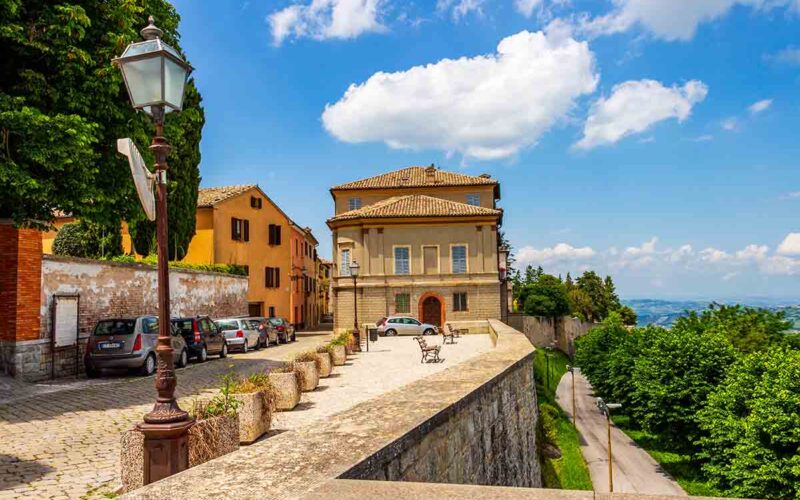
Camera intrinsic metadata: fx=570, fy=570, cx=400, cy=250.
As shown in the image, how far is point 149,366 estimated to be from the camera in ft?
50.8

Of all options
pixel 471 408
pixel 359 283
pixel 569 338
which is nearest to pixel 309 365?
pixel 471 408

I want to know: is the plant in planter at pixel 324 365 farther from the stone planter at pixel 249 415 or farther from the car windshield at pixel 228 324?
the car windshield at pixel 228 324

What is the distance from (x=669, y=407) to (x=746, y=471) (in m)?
8.27

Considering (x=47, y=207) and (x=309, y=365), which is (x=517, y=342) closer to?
(x=309, y=365)

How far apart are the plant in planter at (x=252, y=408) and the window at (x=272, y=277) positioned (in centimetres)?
3421

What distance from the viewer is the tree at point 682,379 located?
2516 cm

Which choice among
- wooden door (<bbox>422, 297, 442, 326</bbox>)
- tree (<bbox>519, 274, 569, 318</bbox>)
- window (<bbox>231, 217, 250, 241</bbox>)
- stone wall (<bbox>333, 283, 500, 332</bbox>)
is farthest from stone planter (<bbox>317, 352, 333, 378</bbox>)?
tree (<bbox>519, 274, 569, 318</bbox>)

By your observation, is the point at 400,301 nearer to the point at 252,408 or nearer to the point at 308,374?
the point at 308,374

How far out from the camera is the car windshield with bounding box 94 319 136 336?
595 inches

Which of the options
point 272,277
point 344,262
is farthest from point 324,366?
point 272,277

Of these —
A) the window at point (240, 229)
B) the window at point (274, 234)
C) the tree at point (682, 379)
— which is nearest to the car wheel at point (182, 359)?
the tree at point (682, 379)

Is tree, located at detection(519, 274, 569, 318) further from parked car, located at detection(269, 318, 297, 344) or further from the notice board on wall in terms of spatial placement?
the notice board on wall

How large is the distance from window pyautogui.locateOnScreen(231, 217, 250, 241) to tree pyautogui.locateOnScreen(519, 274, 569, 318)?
1335 inches

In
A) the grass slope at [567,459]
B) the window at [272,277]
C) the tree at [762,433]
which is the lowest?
the grass slope at [567,459]
